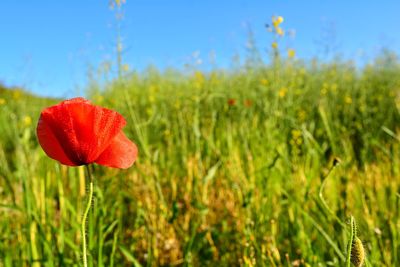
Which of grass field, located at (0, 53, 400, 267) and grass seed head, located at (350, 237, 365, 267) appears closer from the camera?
grass seed head, located at (350, 237, 365, 267)

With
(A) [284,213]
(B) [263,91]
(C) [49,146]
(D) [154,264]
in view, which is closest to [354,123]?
(B) [263,91]

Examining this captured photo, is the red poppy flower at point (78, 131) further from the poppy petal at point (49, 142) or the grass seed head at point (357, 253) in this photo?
the grass seed head at point (357, 253)

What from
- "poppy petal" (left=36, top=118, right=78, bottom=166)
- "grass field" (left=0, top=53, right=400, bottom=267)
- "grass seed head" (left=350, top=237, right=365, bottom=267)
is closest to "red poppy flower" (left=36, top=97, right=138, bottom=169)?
"poppy petal" (left=36, top=118, right=78, bottom=166)

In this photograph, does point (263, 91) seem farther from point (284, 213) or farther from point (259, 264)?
point (259, 264)

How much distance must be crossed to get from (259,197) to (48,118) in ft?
3.76

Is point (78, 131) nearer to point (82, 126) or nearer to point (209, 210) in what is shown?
point (82, 126)

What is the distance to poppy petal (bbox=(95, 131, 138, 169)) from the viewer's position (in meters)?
0.69

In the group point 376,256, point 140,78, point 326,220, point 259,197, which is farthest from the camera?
point 140,78

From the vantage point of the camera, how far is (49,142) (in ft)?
2.19

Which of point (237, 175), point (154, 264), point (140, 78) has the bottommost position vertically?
point (154, 264)

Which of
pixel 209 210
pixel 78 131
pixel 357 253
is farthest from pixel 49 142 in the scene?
pixel 209 210

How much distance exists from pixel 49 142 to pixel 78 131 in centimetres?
4

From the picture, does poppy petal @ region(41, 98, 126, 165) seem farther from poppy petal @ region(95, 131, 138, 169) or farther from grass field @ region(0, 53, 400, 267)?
grass field @ region(0, 53, 400, 267)

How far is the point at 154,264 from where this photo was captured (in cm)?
158
